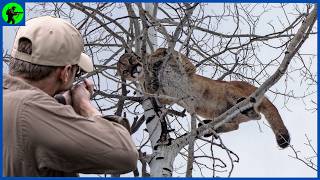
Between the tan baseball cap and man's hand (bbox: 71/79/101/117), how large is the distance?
134 mm

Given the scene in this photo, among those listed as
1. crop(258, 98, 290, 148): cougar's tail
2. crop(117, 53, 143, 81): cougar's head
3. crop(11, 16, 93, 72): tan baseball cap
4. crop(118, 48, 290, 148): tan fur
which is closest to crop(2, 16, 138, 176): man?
crop(11, 16, 93, 72): tan baseball cap

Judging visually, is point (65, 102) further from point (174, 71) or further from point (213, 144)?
point (174, 71)

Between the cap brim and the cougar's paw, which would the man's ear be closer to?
the cap brim

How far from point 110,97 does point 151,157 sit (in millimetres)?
943

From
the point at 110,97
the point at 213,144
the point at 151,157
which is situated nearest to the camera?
the point at 213,144

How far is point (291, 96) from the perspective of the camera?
5949 mm

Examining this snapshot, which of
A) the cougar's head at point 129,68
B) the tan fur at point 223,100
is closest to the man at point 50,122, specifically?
the cougar's head at point 129,68

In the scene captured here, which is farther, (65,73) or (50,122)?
(65,73)

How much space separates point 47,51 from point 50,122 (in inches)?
11.1

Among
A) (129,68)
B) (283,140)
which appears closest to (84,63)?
(129,68)

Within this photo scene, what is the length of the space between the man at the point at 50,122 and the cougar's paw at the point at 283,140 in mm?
4657

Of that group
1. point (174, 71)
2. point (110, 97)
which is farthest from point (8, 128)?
point (174, 71)

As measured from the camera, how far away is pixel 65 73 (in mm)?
1842

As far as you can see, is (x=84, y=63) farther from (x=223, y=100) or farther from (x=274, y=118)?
(x=223, y=100)
